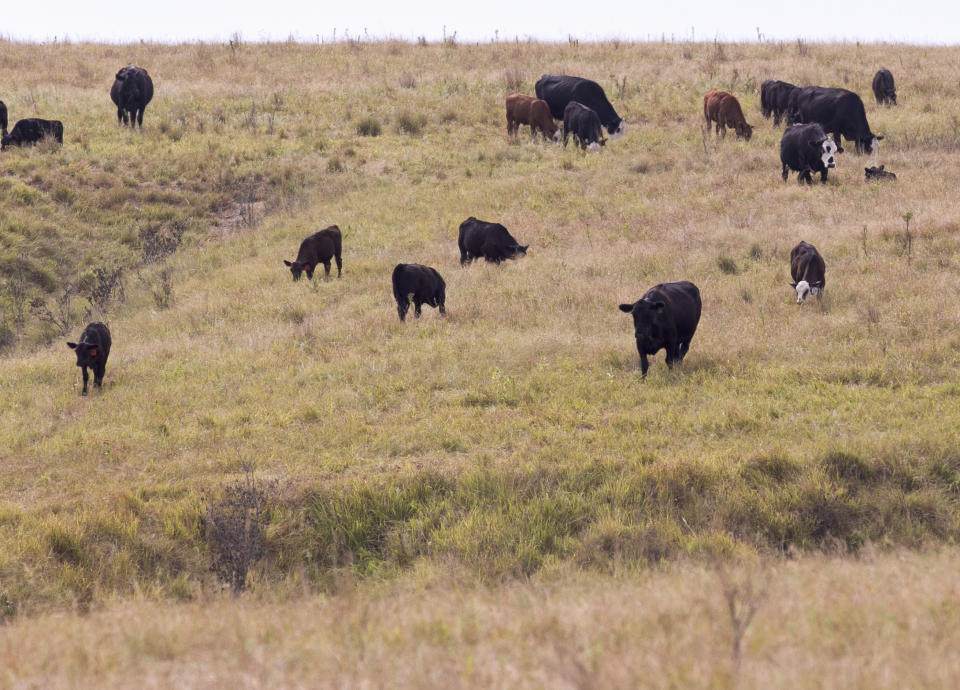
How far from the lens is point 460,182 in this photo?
2220 centimetres

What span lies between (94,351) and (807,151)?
14.9 m

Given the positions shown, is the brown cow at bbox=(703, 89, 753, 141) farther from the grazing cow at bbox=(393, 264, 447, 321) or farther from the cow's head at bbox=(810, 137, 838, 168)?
the grazing cow at bbox=(393, 264, 447, 321)

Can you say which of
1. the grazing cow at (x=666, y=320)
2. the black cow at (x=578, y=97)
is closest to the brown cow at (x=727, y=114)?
the black cow at (x=578, y=97)


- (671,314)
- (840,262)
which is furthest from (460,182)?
(671,314)

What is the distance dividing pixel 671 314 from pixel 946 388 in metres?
3.00

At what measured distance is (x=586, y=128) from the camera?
2459cm

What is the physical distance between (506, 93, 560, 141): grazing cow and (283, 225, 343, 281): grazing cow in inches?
435

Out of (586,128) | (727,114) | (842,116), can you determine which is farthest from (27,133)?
(842,116)

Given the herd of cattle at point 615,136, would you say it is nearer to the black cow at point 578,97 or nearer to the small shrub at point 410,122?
the black cow at point 578,97

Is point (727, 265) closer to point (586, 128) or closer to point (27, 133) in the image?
point (586, 128)

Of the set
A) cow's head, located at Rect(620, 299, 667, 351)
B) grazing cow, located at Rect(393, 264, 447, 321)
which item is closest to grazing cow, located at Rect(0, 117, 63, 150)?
grazing cow, located at Rect(393, 264, 447, 321)

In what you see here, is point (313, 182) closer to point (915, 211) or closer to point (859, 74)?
point (915, 211)

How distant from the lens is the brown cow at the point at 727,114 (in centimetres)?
2428

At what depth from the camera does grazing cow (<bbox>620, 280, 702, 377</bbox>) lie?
1027 cm
